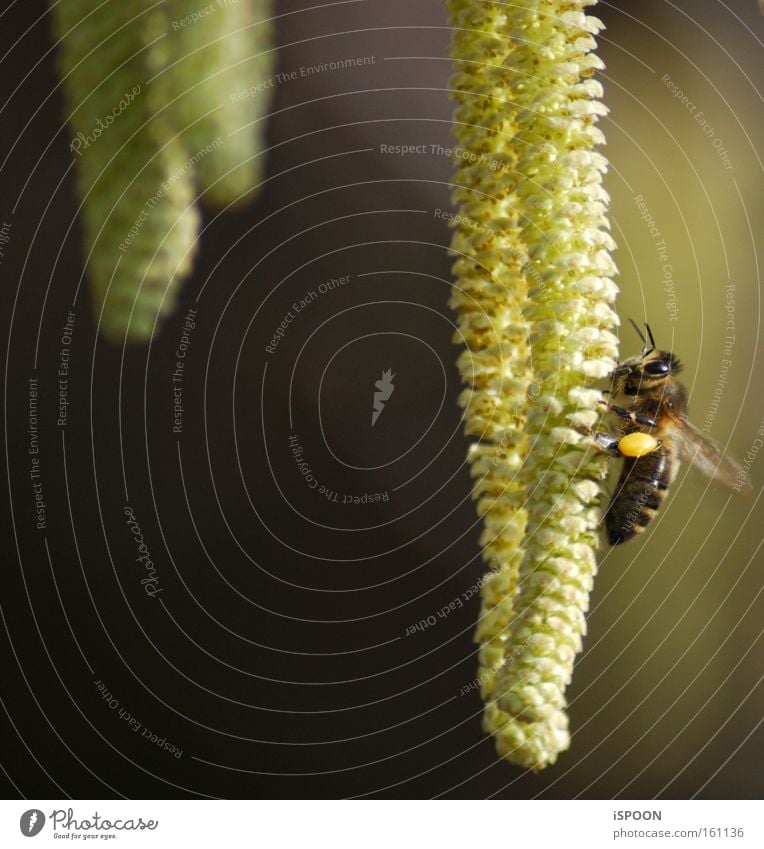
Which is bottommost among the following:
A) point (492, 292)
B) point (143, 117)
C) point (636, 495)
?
point (636, 495)

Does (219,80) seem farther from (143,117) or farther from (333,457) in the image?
(333,457)

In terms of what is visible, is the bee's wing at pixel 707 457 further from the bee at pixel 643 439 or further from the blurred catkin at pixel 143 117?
the blurred catkin at pixel 143 117

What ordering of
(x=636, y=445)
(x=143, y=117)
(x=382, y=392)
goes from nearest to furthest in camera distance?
(x=143, y=117)
(x=636, y=445)
(x=382, y=392)

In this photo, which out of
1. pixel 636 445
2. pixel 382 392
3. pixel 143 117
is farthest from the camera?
pixel 382 392

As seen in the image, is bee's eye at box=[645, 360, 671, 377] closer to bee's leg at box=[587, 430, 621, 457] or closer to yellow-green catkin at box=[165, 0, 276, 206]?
bee's leg at box=[587, 430, 621, 457]

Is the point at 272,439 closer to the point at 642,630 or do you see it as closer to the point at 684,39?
the point at 642,630

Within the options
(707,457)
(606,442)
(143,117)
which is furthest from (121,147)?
(707,457)
